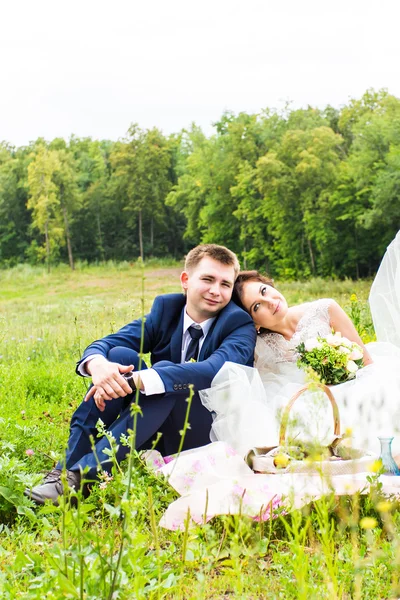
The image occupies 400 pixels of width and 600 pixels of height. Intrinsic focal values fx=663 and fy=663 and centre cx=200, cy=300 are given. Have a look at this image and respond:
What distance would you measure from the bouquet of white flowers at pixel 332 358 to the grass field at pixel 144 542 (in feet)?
3.49

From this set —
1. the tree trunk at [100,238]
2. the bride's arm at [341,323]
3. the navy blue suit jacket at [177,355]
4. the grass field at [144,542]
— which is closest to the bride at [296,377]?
the bride's arm at [341,323]

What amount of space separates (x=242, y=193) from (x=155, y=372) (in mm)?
34516

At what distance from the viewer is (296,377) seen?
4672 millimetres

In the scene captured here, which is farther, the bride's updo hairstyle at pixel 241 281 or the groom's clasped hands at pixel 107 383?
the bride's updo hairstyle at pixel 241 281

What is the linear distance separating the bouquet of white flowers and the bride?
82mm

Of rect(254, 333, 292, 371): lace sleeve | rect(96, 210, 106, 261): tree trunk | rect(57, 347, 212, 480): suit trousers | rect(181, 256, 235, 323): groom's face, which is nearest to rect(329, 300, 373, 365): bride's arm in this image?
rect(254, 333, 292, 371): lace sleeve

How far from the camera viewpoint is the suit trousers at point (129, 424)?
354 centimetres

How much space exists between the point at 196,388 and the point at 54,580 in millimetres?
1655

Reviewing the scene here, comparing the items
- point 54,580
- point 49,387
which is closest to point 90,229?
point 49,387

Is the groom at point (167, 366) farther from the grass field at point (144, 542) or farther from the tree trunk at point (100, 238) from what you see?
the tree trunk at point (100, 238)

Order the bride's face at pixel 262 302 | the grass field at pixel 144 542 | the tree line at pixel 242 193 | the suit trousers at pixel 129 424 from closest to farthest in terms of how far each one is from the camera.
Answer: the grass field at pixel 144 542, the suit trousers at pixel 129 424, the bride's face at pixel 262 302, the tree line at pixel 242 193

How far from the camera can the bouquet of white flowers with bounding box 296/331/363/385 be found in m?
4.12

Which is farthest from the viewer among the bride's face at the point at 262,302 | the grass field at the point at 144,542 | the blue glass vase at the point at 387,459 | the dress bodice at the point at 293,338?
the dress bodice at the point at 293,338

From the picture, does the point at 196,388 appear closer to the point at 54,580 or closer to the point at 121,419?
the point at 121,419
